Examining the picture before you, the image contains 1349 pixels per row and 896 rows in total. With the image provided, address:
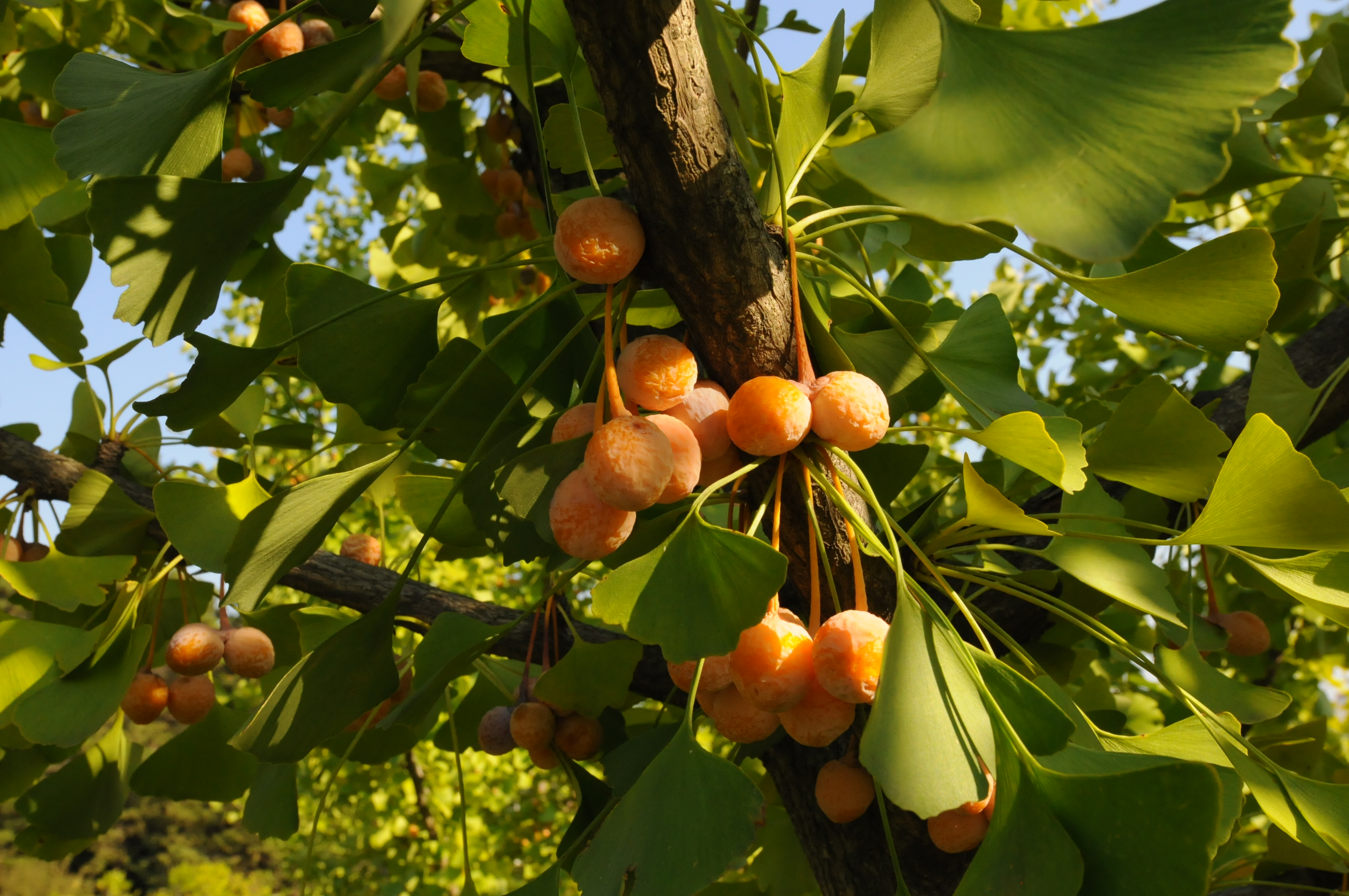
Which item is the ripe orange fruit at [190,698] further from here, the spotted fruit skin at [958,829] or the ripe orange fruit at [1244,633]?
the ripe orange fruit at [1244,633]

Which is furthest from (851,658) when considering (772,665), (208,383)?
(208,383)

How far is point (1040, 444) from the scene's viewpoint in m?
0.54

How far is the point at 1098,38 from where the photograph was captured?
414 mm

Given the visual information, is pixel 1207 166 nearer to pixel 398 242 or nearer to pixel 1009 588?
pixel 1009 588

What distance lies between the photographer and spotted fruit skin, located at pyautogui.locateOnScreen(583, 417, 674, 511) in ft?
1.76

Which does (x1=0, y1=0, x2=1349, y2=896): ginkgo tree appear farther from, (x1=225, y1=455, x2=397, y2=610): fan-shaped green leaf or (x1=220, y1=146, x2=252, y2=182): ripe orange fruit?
(x1=220, y1=146, x2=252, y2=182): ripe orange fruit

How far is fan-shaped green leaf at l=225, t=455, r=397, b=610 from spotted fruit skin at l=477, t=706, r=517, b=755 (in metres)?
0.36

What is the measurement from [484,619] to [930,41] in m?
0.84

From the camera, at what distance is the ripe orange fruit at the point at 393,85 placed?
4.44ft

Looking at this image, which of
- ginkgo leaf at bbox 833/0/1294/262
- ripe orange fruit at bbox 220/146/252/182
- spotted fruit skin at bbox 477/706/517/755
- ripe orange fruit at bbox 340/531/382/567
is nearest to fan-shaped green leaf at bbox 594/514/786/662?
ginkgo leaf at bbox 833/0/1294/262

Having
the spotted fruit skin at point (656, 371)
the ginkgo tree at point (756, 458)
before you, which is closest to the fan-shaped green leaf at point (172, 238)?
the ginkgo tree at point (756, 458)

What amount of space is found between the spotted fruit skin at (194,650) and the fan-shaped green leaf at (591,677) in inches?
20.7

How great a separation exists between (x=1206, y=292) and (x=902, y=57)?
11.5 inches

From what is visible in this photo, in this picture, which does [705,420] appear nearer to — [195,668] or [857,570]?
[857,570]
